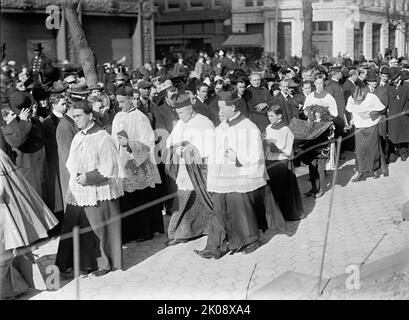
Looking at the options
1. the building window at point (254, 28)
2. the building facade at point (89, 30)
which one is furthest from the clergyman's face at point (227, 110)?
the building window at point (254, 28)

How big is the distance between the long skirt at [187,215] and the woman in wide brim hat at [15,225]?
72.3 inches

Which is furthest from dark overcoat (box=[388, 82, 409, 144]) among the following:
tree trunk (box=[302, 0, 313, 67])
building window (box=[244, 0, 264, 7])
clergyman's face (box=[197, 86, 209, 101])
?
building window (box=[244, 0, 264, 7])

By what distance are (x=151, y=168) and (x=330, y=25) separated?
16805 mm

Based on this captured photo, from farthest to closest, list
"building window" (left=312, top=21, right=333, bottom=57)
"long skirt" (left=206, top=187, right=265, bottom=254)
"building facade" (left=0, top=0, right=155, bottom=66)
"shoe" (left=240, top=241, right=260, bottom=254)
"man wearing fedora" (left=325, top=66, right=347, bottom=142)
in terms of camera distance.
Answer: "building window" (left=312, top=21, right=333, bottom=57) → "building facade" (left=0, top=0, right=155, bottom=66) → "man wearing fedora" (left=325, top=66, right=347, bottom=142) → "shoe" (left=240, top=241, right=260, bottom=254) → "long skirt" (left=206, top=187, right=265, bottom=254)

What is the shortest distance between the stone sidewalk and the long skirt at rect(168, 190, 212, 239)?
0.14 metres

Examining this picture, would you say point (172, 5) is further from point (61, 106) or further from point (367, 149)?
point (61, 106)

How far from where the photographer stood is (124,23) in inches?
893

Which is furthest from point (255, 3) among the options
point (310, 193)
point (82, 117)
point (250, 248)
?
point (82, 117)

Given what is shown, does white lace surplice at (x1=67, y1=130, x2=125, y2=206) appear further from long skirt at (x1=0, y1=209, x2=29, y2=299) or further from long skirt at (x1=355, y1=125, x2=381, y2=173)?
long skirt at (x1=355, y1=125, x2=381, y2=173)

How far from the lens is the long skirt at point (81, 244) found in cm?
623

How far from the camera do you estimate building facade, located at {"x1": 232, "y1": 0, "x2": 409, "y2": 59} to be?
1895cm

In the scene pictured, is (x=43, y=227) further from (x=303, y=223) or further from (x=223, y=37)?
(x=223, y=37)

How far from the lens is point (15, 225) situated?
568cm

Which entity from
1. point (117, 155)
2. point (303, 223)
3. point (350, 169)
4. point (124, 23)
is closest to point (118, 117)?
point (117, 155)
